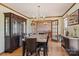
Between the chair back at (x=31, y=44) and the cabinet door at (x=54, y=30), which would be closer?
the chair back at (x=31, y=44)

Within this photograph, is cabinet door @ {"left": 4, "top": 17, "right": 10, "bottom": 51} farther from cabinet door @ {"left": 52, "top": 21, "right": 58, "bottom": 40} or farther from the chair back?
cabinet door @ {"left": 52, "top": 21, "right": 58, "bottom": 40}

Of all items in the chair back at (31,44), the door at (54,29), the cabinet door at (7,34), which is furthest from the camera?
the door at (54,29)

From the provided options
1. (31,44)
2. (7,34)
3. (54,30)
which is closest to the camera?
(31,44)

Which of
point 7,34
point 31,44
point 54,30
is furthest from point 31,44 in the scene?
point 54,30

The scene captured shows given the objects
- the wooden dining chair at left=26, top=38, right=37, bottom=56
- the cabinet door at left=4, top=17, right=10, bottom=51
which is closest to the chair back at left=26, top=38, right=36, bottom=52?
the wooden dining chair at left=26, top=38, right=37, bottom=56

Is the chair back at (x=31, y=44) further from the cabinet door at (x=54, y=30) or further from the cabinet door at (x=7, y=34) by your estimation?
the cabinet door at (x=54, y=30)

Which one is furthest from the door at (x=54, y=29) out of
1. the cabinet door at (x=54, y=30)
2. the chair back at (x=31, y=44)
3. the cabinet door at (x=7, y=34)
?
the chair back at (x=31, y=44)

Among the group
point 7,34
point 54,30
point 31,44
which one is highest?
point 54,30

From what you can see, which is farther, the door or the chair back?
the door

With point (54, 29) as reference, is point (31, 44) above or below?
below

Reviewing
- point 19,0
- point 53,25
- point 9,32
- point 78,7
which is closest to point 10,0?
point 19,0

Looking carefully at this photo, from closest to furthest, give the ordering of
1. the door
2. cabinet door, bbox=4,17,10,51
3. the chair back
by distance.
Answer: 1. the chair back
2. cabinet door, bbox=4,17,10,51
3. the door

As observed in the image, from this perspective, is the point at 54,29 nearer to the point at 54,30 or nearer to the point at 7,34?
the point at 54,30

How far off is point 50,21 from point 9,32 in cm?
532
